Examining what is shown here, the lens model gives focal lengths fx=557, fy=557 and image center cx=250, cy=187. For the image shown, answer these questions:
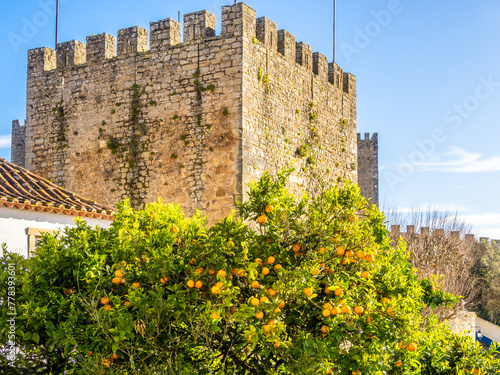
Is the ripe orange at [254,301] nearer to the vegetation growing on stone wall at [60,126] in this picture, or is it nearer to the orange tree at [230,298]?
the orange tree at [230,298]

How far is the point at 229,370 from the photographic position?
4688 millimetres

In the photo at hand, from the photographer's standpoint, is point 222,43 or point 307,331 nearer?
point 307,331

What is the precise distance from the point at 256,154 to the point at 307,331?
281 inches

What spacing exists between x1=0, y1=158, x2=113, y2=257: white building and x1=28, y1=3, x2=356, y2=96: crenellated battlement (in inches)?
141

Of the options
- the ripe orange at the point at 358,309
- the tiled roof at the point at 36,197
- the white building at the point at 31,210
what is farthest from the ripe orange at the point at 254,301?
the tiled roof at the point at 36,197

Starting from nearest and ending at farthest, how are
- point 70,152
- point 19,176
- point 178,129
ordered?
1. point 19,176
2. point 178,129
3. point 70,152

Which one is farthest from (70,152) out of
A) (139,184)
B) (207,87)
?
(207,87)

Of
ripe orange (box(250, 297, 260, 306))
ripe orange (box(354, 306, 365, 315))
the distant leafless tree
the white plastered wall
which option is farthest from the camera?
the distant leafless tree

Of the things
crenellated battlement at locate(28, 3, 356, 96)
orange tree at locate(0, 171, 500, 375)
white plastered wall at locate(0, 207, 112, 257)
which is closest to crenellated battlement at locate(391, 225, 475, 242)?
crenellated battlement at locate(28, 3, 356, 96)

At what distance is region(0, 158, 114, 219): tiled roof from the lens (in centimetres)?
935

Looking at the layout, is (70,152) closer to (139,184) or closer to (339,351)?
(139,184)

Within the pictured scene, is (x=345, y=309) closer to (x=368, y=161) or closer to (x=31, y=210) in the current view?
(x=31, y=210)

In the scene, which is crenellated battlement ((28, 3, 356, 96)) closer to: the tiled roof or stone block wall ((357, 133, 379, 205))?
the tiled roof

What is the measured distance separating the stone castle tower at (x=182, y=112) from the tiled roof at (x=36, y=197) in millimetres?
1683
